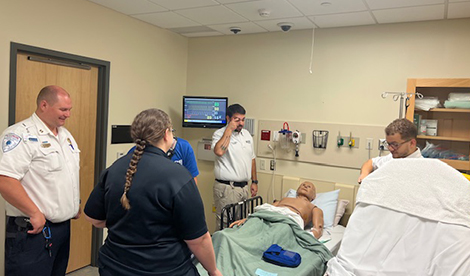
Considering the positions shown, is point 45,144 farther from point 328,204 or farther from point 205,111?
point 328,204

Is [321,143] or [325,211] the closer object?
[325,211]

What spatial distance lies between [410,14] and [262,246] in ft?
7.96

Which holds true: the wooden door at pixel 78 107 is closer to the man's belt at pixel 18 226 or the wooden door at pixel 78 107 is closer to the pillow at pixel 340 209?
the man's belt at pixel 18 226

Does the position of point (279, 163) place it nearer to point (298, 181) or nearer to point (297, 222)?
point (298, 181)

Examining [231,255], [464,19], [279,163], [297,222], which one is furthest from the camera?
[279,163]

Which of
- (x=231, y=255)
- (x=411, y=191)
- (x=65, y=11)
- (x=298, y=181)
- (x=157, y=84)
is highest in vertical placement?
(x=65, y=11)

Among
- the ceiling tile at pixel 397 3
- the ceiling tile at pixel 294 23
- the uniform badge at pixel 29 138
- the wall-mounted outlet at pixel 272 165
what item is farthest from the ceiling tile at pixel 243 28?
the uniform badge at pixel 29 138

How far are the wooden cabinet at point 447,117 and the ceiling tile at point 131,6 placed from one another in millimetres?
2477

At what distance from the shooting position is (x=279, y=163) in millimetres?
4141

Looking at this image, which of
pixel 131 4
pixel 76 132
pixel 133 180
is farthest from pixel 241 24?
pixel 133 180

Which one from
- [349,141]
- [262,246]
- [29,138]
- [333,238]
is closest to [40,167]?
[29,138]

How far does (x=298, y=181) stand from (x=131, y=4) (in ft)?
8.13

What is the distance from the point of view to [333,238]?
10.6ft

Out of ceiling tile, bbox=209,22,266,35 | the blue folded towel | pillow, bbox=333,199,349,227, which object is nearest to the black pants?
the blue folded towel
